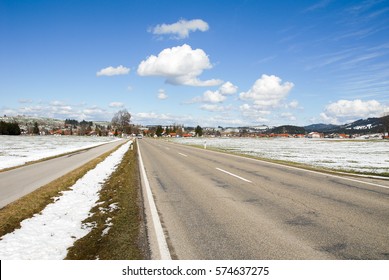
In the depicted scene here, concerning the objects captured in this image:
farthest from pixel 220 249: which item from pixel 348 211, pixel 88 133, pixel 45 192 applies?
pixel 88 133

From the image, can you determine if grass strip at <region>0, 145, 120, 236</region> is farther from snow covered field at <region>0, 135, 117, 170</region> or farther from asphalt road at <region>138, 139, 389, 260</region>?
snow covered field at <region>0, 135, 117, 170</region>

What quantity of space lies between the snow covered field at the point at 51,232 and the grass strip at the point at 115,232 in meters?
0.19

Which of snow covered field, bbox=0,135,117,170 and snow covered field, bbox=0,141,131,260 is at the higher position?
snow covered field, bbox=0,141,131,260

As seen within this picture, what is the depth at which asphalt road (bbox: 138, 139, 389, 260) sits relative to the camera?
4598 millimetres

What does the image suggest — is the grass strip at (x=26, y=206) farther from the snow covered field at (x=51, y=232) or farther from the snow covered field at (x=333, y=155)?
the snow covered field at (x=333, y=155)

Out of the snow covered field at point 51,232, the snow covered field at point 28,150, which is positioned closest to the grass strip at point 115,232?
the snow covered field at point 51,232

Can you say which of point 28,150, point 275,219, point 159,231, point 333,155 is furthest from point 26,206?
point 28,150

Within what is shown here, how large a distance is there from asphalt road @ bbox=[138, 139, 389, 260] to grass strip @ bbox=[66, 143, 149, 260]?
0.53 meters

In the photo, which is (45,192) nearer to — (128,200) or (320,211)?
(128,200)

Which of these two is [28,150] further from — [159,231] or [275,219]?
[275,219]

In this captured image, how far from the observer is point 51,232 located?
19.2 feet

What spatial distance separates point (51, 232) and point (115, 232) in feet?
4.48

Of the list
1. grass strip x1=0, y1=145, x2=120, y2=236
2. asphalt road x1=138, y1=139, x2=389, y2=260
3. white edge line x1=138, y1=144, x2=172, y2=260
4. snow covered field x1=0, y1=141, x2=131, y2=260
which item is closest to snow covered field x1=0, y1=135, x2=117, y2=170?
grass strip x1=0, y1=145, x2=120, y2=236
